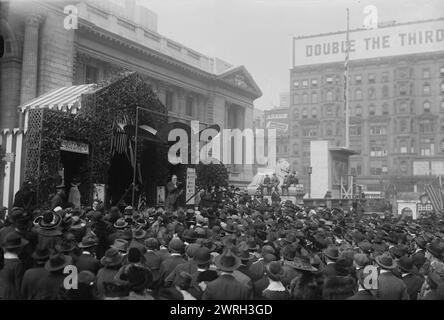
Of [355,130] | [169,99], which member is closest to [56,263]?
[169,99]

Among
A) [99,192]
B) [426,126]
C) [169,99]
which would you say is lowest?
[99,192]

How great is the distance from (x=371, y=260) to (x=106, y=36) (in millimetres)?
26306

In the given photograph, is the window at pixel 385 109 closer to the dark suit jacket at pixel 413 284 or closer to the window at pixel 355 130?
the window at pixel 355 130

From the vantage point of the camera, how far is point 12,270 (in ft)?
20.6

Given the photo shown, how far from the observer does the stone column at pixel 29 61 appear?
2341cm

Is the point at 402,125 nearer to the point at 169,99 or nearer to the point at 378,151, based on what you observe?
the point at 378,151

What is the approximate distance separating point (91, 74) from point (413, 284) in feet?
89.7

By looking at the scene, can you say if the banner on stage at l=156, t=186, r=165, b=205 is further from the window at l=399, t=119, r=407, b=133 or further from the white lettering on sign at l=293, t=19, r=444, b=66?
the window at l=399, t=119, r=407, b=133

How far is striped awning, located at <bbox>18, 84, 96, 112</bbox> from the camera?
1536 cm

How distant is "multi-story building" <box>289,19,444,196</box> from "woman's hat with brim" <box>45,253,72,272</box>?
61818mm

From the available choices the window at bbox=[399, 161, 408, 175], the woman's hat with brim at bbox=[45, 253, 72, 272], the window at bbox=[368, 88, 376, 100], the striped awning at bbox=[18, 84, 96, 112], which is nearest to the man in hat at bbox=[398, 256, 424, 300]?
the woman's hat with brim at bbox=[45, 253, 72, 272]

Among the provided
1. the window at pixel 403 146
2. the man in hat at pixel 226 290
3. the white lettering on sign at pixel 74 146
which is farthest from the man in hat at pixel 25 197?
the window at pixel 403 146

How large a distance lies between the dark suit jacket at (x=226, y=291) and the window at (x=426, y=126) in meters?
71.8

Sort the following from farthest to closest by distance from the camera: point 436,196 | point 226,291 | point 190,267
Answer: point 436,196 → point 190,267 → point 226,291
